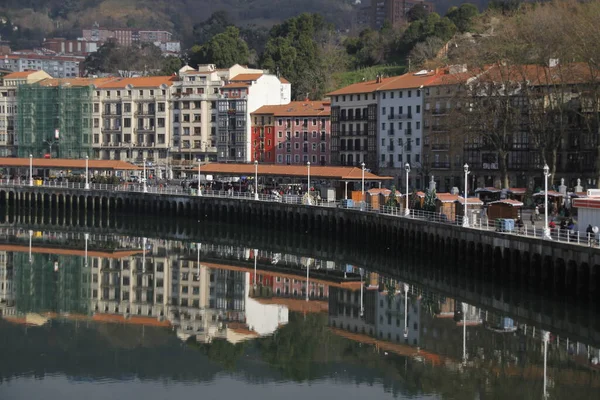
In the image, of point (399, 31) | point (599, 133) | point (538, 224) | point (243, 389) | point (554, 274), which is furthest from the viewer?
point (399, 31)

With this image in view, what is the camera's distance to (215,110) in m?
147

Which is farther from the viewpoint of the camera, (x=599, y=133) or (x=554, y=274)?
(x=599, y=133)

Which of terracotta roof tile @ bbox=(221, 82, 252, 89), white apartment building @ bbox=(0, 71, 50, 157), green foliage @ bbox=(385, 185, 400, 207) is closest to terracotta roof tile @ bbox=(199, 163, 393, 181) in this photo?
green foliage @ bbox=(385, 185, 400, 207)

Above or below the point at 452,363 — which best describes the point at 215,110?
above

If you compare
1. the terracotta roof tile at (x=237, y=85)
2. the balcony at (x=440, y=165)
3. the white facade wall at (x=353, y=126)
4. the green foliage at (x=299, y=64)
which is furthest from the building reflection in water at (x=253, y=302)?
the green foliage at (x=299, y=64)

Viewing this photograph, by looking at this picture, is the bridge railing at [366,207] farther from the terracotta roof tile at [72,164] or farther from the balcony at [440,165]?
the balcony at [440,165]

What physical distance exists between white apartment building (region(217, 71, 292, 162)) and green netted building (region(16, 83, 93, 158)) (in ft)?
68.9

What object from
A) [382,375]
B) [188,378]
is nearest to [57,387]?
[188,378]

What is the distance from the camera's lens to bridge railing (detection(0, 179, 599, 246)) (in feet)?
195

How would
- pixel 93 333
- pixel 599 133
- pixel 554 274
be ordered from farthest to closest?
pixel 599 133 → pixel 554 274 → pixel 93 333

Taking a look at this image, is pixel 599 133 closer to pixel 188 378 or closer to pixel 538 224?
pixel 538 224

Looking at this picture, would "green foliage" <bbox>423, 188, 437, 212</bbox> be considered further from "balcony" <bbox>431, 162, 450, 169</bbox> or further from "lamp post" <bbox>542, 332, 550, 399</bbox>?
"balcony" <bbox>431, 162, 450, 169</bbox>

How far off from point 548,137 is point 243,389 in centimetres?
5658

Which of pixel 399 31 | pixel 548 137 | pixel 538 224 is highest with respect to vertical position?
pixel 399 31
